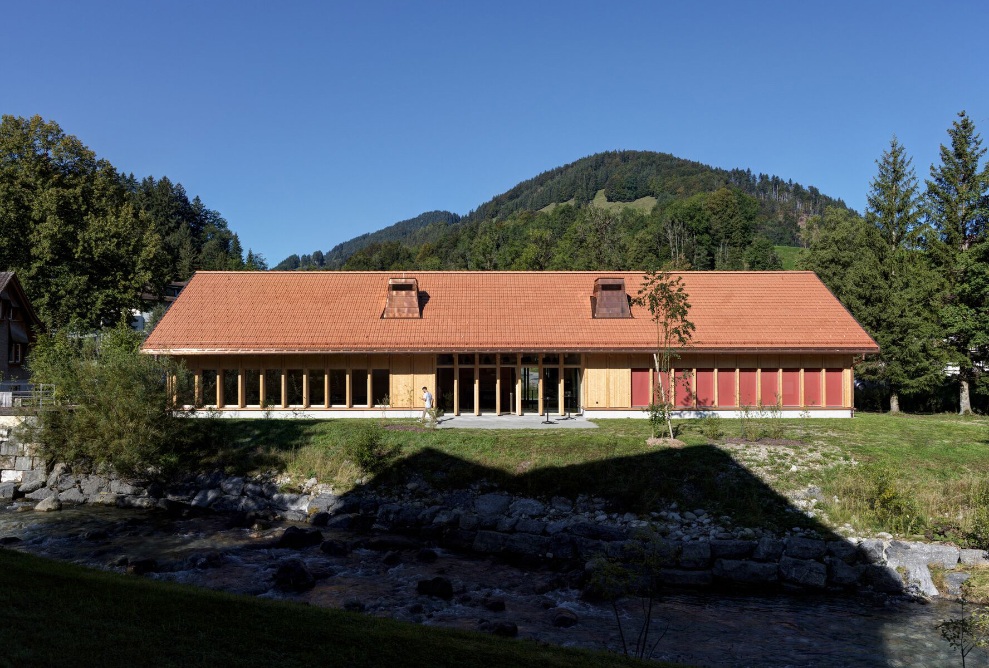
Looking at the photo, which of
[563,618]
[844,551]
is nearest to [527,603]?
[563,618]

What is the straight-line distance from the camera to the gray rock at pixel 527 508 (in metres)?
18.5

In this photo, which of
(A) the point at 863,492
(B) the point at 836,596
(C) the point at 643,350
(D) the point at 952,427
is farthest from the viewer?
(C) the point at 643,350

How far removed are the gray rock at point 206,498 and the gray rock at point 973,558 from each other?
20.0 m

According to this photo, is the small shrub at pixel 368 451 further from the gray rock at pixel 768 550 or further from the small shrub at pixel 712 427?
the gray rock at pixel 768 550

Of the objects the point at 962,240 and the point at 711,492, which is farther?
the point at 962,240

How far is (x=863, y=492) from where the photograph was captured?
17.6 m

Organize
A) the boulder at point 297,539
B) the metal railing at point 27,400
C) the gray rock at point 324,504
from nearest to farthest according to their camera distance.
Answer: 1. the boulder at point 297,539
2. the gray rock at point 324,504
3. the metal railing at point 27,400

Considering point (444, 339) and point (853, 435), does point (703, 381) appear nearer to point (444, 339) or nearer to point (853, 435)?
point (853, 435)

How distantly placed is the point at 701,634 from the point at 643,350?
51.7ft

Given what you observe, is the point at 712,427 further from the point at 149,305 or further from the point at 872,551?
the point at 149,305

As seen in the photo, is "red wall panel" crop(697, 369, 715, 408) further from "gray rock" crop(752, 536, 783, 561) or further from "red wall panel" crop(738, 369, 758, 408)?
"gray rock" crop(752, 536, 783, 561)

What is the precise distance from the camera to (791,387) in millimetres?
28016

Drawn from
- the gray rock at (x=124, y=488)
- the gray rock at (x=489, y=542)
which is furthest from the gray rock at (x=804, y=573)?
the gray rock at (x=124, y=488)

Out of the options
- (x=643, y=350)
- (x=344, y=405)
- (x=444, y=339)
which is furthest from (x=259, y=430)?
(x=643, y=350)
